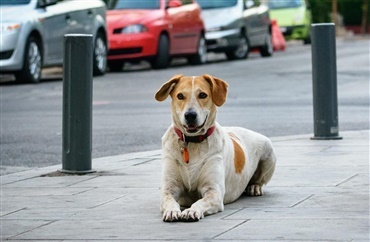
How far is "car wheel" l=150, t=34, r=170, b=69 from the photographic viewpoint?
24.9m

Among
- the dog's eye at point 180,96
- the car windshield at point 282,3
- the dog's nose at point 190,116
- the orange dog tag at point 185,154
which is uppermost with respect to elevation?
the dog's eye at point 180,96

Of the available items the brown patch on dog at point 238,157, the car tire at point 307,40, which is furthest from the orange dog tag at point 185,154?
the car tire at point 307,40

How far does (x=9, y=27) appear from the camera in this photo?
20094mm

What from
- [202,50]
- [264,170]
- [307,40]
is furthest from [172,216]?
[307,40]

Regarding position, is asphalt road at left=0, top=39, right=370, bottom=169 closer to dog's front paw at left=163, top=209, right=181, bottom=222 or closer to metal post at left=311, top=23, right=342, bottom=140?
metal post at left=311, top=23, right=342, bottom=140

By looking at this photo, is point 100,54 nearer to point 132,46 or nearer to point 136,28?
point 132,46

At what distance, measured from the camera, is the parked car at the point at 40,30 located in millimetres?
20094

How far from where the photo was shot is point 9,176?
32.7ft

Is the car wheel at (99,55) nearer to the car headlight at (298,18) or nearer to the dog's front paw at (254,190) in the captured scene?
the dog's front paw at (254,190)

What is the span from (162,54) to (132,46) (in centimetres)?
98

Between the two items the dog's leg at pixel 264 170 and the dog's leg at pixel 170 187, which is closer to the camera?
the dog's leg at pixel 170 187

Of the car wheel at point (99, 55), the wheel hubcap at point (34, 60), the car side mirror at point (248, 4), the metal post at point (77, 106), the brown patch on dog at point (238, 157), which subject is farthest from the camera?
the car side mirror at point (248, 4)

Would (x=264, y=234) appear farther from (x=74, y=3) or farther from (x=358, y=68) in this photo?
(x=358, y=68)

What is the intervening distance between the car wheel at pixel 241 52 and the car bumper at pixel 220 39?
843 millimetres
